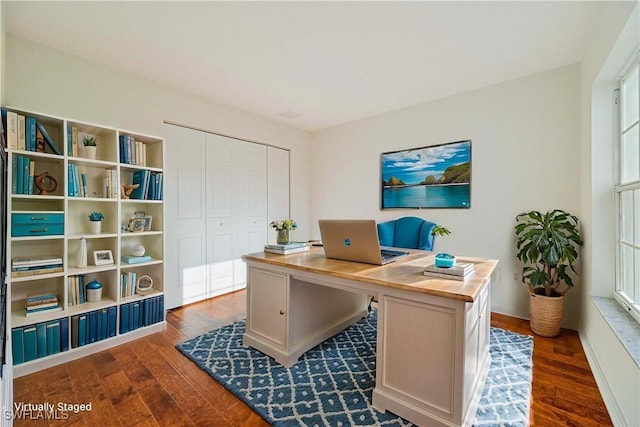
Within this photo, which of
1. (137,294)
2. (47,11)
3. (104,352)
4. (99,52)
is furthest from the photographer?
(137,294)

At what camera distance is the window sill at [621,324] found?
4.37ft

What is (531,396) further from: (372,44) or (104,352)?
(104,352)

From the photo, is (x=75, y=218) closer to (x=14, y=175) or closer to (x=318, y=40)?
(x=14, y=175)

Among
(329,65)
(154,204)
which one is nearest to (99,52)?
(154,204)

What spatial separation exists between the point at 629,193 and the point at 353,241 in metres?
1.83

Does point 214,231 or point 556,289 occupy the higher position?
point 214,231

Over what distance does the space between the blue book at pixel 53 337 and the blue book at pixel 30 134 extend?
1.25 m

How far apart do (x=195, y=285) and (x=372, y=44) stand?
10.2ft

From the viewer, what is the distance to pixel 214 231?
11.5 feet

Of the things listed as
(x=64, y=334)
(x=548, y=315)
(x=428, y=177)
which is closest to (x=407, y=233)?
(x=428, y=177)

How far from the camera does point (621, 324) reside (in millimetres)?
1582

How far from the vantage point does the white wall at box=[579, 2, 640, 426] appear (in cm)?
153

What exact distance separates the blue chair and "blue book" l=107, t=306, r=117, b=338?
8.32ft

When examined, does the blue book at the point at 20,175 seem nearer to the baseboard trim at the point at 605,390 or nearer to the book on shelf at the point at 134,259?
the book on shelf at the point at 134,259
